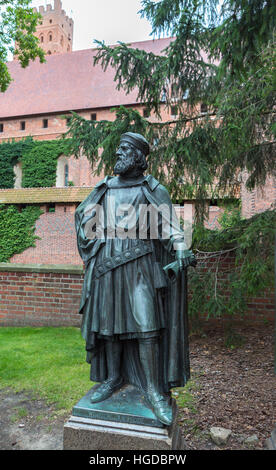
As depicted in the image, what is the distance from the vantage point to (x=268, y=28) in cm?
360

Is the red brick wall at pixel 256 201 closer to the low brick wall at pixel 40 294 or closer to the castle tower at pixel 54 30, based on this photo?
the low brick wall at pixel 40 294

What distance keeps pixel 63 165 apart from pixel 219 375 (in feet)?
79.7

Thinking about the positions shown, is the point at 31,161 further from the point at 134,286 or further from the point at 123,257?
the point at 134,286

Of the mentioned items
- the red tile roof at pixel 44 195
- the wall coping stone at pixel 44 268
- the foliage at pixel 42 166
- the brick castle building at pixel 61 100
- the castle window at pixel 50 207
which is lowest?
the wall coping stone at pixel 44 268

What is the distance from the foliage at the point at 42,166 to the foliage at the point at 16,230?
7.13 m

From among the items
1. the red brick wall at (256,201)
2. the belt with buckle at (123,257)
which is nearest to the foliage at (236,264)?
the belt with buckle at (123,257)

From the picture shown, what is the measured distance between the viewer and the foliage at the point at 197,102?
425 cm

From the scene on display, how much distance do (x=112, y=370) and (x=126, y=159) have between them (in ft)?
5.13

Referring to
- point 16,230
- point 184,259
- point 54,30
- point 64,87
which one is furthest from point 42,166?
point 54,30

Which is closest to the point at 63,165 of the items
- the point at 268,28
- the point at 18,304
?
the point at 18,304

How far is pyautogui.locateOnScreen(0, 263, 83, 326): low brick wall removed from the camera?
22.0ft

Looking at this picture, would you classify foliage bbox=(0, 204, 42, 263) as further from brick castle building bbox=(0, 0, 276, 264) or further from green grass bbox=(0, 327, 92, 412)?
green grass bbox=(0, 327, 92, 412)

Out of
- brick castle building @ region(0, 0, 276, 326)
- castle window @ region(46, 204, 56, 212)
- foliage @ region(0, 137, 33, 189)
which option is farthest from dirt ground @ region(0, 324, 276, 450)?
foliage @ region(0, 137, 33, 189)
